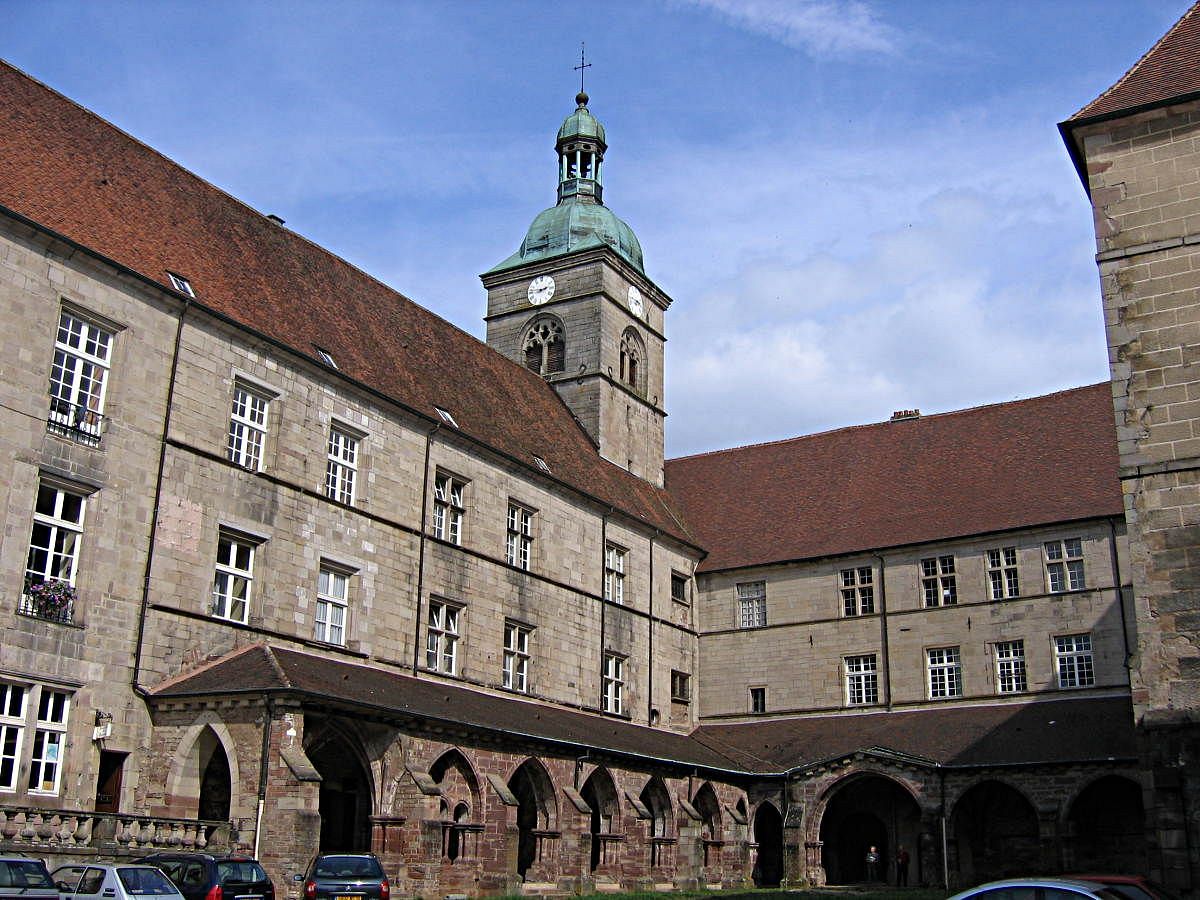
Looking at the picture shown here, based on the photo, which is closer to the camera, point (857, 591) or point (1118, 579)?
point (1118, 579)

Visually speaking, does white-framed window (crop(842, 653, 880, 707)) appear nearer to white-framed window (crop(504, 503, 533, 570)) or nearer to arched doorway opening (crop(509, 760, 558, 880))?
white-framed window (crop(504, 503, 533, 570))

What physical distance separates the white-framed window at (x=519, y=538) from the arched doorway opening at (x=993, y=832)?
38.1ft

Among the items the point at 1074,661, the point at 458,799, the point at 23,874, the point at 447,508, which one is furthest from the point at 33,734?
the point at 1074,661

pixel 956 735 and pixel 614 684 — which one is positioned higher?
pixel 614 684

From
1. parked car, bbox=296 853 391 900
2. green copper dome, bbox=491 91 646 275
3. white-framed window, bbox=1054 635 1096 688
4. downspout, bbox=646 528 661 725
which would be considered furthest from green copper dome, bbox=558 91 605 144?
parked car, bbox=296 853 391 900

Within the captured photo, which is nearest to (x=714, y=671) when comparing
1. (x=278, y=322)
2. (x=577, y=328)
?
(x=577, y=328)

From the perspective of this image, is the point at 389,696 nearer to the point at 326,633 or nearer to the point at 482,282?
the point at 326,633

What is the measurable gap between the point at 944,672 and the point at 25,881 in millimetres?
24278

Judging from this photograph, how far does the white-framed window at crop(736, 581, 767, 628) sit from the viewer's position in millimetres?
36438

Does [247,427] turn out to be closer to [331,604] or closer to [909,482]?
[331,604]

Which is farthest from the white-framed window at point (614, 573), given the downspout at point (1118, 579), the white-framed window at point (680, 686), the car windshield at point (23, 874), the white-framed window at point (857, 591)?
the car windshield at point (23, 874)

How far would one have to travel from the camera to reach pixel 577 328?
128 ft

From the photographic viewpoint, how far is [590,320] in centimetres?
3891

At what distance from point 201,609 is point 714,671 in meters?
18.2
